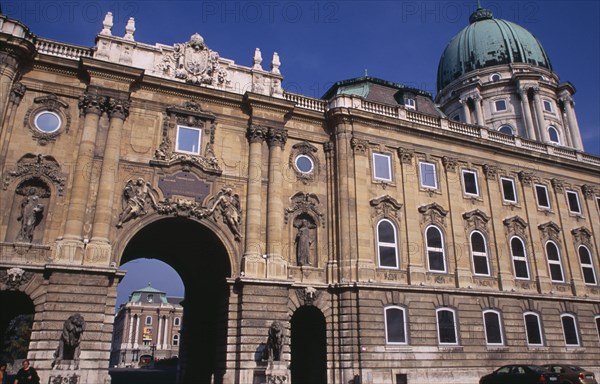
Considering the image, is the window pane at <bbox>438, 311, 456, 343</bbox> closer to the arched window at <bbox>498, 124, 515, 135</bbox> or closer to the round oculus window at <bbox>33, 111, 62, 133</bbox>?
the round oculus window at <bbox>33, 111, 62, 133</bbox>

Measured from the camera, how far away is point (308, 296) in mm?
26078

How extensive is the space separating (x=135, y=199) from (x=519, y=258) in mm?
24886

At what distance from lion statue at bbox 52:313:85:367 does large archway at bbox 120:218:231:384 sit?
227 inches

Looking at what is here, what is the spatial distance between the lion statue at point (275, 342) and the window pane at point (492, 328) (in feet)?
44.0

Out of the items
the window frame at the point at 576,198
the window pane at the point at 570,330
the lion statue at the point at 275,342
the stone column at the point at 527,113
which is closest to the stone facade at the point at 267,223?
the window pane at the point at 570,330

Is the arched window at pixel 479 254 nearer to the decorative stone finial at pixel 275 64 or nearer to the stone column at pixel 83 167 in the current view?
the decorative stone finial at pixel 275 64

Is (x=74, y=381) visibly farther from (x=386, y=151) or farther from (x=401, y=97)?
(x=401, y=97)

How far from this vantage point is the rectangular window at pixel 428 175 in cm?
3136

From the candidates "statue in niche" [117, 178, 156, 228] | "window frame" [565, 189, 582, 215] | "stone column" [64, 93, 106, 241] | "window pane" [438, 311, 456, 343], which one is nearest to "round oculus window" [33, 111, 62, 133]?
"stone column" [64, 93, 106, 241]

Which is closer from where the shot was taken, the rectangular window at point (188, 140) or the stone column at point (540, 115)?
the rectangular window at point (188, 140)

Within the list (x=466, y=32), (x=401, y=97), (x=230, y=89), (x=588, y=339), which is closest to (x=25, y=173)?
(x=230, y=89)

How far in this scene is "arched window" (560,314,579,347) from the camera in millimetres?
31734

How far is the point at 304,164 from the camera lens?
29391mm

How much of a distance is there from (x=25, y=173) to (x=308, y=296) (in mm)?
15337
